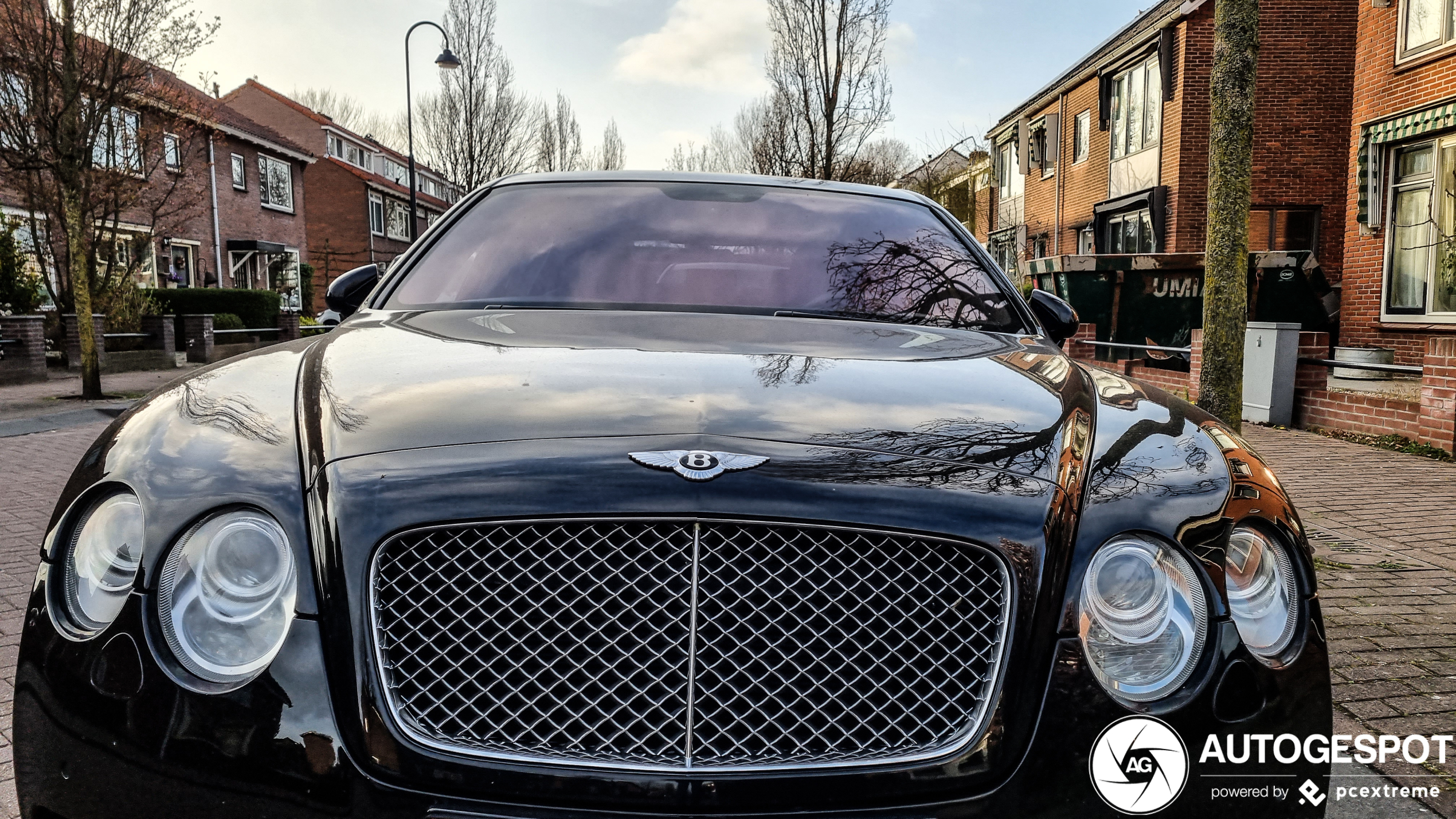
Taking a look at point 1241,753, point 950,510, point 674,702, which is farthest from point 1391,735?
point 674,702

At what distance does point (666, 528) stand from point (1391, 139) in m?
15.9

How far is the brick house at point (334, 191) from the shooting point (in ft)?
164

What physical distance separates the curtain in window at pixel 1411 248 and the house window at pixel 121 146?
17.9 metres

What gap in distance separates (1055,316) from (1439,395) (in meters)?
7.53

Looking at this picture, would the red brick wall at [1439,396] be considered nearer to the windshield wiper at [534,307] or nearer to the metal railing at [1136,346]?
the metal railing at [1136,346]

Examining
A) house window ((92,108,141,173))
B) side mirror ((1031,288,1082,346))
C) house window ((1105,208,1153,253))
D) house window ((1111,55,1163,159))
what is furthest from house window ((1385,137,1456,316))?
house window ((92,108,141,173))

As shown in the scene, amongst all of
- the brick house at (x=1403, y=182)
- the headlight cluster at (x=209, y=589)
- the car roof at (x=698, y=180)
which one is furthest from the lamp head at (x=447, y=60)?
the headlight cluster at (x=209, y=589)

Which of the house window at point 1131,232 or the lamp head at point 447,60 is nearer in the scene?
the house window at point 1131,232

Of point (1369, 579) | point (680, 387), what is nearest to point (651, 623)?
point (680, 387)

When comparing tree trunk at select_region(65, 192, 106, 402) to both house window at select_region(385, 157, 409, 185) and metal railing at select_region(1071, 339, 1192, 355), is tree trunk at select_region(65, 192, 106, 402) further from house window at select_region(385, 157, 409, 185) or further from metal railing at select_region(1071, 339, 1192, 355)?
house window at select_region(385, 157, 409, 185)

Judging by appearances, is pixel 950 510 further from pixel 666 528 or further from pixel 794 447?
pixel 666 528

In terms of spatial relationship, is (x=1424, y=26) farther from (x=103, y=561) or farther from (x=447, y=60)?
(x=447, y=60)

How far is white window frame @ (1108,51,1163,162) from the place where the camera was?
74.9ft

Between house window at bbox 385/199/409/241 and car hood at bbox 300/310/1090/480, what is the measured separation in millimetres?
54124
